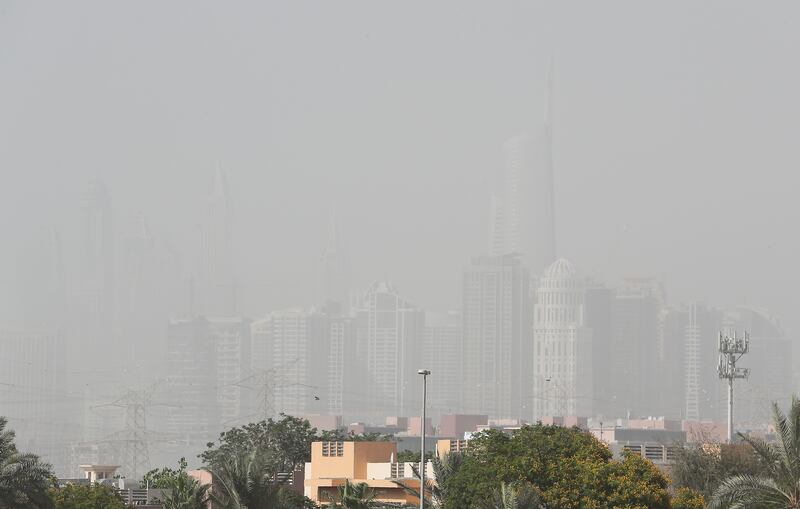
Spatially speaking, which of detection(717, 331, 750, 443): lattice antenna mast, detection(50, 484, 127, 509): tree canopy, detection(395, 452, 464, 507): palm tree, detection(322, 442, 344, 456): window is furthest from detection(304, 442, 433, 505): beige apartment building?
detection(717, 331, 750, 443): lattice antenna mast

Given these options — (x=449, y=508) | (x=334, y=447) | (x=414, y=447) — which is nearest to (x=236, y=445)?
(x=334, y=447)

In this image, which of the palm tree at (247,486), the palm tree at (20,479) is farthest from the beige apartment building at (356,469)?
the palm tree at (247,486)

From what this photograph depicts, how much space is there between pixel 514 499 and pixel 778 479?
307 inches

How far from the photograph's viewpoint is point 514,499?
141 feet

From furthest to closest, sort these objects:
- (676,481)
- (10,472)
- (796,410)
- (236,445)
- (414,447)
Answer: (414,447)
(236,445)
(676,481)
(10,472)
(796,410)

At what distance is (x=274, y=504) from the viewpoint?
44875 mm

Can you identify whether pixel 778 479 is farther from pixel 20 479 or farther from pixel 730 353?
pixel 730 353

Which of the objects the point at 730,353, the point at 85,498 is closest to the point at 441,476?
the point at 85,498

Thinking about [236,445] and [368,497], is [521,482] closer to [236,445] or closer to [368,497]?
[368,497]

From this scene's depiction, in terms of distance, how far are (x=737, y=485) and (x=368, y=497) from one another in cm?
1038

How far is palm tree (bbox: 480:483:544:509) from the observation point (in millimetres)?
43094

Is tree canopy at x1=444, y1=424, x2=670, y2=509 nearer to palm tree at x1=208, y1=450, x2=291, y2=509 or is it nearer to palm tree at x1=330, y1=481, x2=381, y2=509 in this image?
palm tree at x1=330, y1=481, x2=381, y2=509

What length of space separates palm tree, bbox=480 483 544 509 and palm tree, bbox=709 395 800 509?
17.7 feet

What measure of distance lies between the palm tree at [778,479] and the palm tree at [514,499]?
17.7 ft
